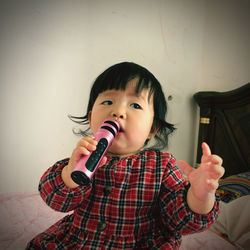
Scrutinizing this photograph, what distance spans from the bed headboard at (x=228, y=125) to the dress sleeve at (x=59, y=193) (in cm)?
106

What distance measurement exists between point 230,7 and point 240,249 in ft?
4.45

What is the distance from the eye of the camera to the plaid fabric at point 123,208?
51 cm

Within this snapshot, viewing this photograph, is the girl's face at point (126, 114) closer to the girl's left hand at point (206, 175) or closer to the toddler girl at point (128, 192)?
the toddler girl at point (128, 192)

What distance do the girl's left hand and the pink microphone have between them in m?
0.22

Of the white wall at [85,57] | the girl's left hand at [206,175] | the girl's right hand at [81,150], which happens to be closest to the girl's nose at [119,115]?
the girl's right hand at [81,150]

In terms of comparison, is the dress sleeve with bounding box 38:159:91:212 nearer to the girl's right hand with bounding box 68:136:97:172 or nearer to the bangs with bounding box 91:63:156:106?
the girl's right hand with bounding box 68:136:97:172

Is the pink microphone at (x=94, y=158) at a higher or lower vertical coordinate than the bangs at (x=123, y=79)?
lower

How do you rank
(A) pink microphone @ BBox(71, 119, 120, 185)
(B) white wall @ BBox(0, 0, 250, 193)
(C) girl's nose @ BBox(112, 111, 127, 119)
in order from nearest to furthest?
(A) pink microphone @ BBox(71, 119, 120, 185)
(C) girl's nose @ BBox(112, 111, 127, 119)
(B) white wall @ BBox(0, 0, 250, 193)

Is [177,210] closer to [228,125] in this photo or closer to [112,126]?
[112,126]

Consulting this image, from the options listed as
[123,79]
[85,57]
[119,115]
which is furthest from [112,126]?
[85,57]

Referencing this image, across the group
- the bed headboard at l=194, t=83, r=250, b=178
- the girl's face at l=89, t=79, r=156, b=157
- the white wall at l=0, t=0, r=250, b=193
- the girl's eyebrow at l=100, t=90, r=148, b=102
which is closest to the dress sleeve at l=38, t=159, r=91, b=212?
the girl's face at l=89, t=79, r=156, b=157

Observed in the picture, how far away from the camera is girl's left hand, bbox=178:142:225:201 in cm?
42

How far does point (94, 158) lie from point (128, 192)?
0.56 feet

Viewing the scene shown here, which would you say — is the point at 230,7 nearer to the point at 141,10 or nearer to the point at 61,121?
the point at 141,10
